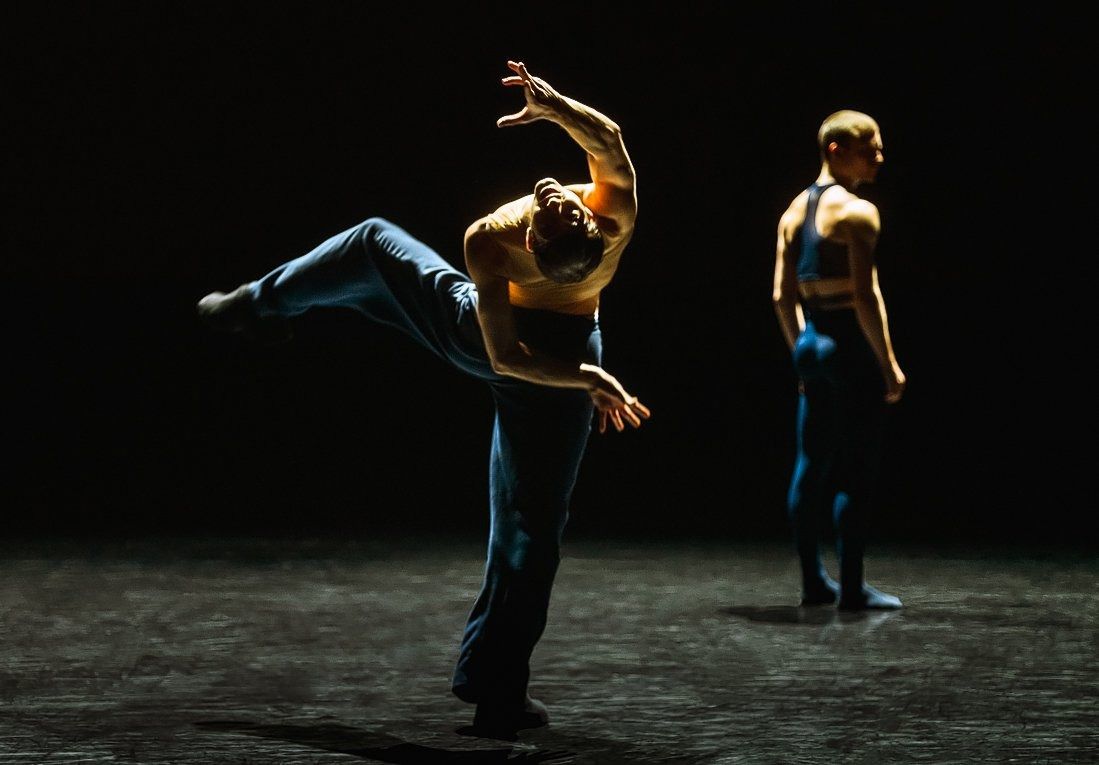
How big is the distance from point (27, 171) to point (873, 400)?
5.06m

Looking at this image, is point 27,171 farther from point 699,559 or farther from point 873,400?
point 873,400

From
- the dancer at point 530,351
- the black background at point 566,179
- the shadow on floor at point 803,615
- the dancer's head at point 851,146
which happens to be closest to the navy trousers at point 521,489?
the dancer at point 530,351

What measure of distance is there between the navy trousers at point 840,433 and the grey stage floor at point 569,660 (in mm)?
202

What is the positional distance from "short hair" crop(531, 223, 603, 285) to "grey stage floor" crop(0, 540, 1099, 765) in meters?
0.87

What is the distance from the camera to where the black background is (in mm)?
7383

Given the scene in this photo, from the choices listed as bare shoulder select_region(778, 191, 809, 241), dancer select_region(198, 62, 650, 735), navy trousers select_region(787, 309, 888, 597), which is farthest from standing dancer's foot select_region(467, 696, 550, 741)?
bare shoulder select_region(778, 191, 809, 241)

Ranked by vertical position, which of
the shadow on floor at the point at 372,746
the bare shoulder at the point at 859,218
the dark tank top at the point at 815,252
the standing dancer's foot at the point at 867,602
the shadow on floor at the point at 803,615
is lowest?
the shadow on floor at the point at 372,746

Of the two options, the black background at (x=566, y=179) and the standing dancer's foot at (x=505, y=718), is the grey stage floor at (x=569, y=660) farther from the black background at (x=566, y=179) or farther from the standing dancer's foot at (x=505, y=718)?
the black background at (x=566, y=179)

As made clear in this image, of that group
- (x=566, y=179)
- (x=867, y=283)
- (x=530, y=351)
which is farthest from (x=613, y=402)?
(x=566, y=179)

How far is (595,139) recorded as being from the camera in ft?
9.67

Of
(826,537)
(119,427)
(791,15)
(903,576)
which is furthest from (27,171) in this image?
(903,576)

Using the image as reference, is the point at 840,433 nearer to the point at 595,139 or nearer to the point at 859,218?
the point at 859,218

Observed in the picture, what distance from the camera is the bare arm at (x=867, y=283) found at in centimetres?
438

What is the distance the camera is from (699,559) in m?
5.46
